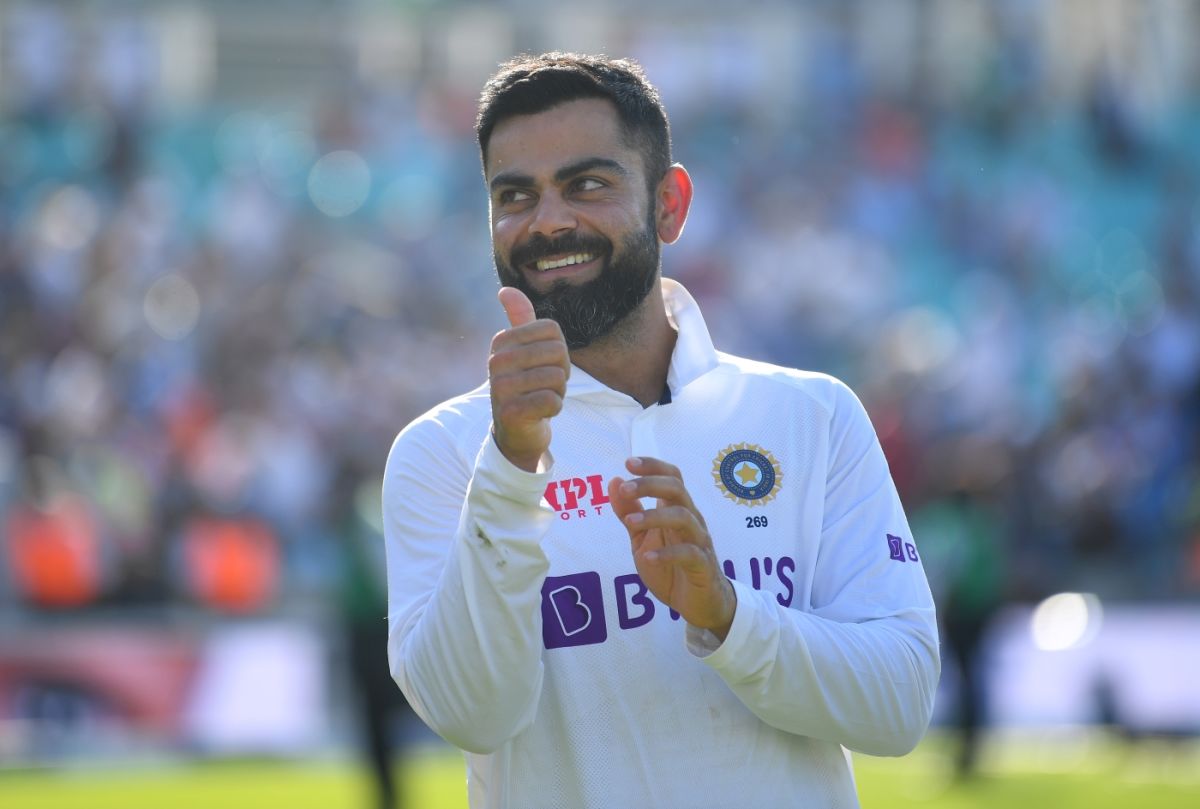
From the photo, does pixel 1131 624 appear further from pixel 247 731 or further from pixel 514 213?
pixel 514 213

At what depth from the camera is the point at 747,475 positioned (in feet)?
11.2

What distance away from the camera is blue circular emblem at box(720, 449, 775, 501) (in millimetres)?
3395

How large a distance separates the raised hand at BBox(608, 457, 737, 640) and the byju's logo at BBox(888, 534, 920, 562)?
1.62 feet

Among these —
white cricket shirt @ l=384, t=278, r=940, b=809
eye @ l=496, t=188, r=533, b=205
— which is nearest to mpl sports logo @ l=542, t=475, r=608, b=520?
white cricket shirt @ l=384, t=278, r=940, b=809

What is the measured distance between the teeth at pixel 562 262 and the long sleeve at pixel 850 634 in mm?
584

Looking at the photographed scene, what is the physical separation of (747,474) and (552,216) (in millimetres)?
608

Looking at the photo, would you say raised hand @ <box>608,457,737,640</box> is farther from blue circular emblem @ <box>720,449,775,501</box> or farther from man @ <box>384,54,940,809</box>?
blue circular emblem @ <box>720,449,775,501</box>

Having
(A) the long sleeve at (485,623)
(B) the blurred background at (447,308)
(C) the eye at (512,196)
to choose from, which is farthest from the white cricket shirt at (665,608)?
(B) the blurred background at (447,308)

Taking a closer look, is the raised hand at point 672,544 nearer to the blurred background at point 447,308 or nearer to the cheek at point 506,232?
the cheek at point 506,232

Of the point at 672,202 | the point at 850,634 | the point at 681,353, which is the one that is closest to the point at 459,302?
the point at 672,202

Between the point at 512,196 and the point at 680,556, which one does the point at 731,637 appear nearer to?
the point at 680,556

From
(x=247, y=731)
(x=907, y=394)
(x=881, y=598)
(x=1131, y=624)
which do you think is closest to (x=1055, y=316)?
(x=907, y=394)

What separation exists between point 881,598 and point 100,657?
35.4ft

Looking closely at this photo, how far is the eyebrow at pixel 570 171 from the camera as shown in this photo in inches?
134
